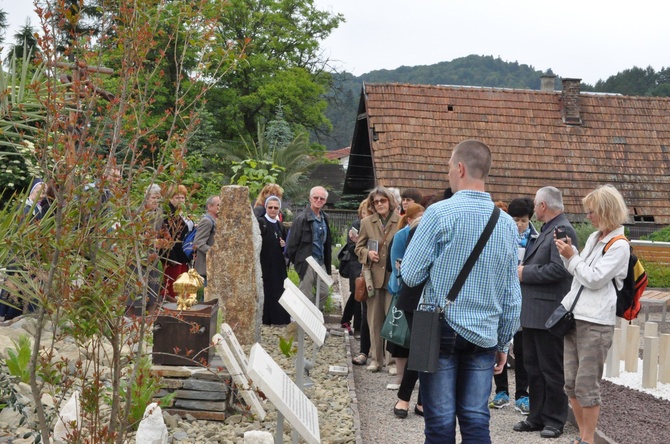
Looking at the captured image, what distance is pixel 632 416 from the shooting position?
7059mm

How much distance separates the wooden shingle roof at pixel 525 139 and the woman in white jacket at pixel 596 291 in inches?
679

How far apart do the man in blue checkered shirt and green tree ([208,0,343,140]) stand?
32.5 meters

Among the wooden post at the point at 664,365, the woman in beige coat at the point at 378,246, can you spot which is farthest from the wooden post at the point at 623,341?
the woman in beige coat at the point at 378,246

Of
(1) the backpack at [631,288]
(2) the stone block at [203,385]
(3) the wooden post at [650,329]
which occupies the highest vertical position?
(1) the backpack at [631,288]

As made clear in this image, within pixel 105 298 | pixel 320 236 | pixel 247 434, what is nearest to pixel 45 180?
pixel 105 298

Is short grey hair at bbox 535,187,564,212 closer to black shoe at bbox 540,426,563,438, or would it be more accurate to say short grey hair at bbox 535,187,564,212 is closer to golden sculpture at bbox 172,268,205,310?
black shoe at bbox 540,426,563,438

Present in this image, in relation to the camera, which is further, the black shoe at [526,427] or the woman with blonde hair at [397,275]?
the woman with blonde hair at [397,275]

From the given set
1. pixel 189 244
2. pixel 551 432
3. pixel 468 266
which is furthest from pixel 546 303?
pixel 189 244

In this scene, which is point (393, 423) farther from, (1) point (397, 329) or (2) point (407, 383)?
(1) point (397, 329)

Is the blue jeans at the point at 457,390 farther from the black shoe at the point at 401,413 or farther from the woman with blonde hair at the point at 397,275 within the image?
the black shoe at the point at 401,413

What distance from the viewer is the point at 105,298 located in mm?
3518

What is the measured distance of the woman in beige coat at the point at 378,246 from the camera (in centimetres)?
880

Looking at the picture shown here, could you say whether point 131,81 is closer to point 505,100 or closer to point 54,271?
point 54,271

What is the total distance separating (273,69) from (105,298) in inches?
1423
